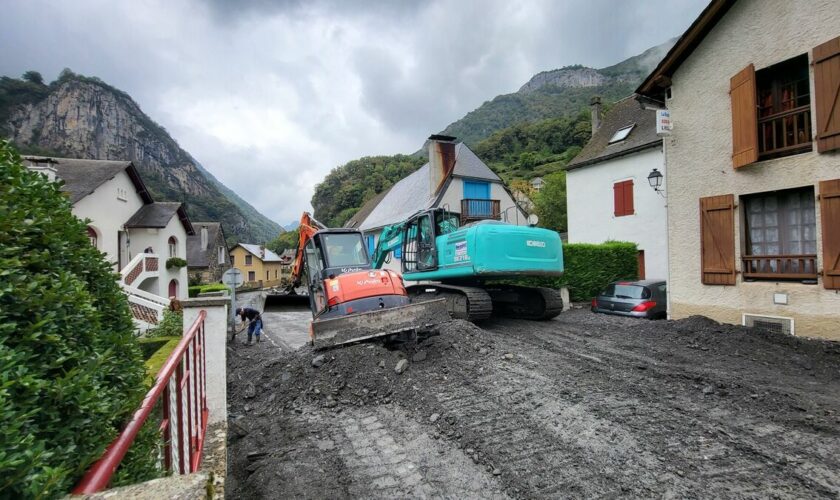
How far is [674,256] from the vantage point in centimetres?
1044

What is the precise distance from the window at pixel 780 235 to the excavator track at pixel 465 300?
5568 mm

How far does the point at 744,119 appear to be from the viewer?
897cm

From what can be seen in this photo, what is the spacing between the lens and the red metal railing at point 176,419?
142cm

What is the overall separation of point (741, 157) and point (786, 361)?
14.1 ft

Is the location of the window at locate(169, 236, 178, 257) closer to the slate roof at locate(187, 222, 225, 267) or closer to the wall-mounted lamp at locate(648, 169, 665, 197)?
the slate roof at locate(187, 222, 225, 267)

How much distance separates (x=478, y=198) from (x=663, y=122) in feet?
47.0

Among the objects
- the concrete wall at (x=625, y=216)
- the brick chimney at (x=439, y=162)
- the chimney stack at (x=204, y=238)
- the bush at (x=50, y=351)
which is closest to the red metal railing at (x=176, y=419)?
the bush at (x=50, y=351)

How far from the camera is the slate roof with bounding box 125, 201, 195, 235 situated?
20.3 metres

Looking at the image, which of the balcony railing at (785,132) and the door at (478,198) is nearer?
the balcony railing at (785,132)

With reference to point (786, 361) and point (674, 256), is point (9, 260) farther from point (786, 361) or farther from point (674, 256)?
point (674, 256)

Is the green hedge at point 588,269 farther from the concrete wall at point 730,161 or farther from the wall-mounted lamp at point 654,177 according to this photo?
the concrete wall at point 730,161

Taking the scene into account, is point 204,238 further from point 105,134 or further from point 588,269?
point 105,134

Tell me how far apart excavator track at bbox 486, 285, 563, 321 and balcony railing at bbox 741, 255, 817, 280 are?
3.94 m

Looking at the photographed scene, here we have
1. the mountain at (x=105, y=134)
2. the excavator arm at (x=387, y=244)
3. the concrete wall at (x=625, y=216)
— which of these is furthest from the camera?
the mountain at (x=105, y=134)
